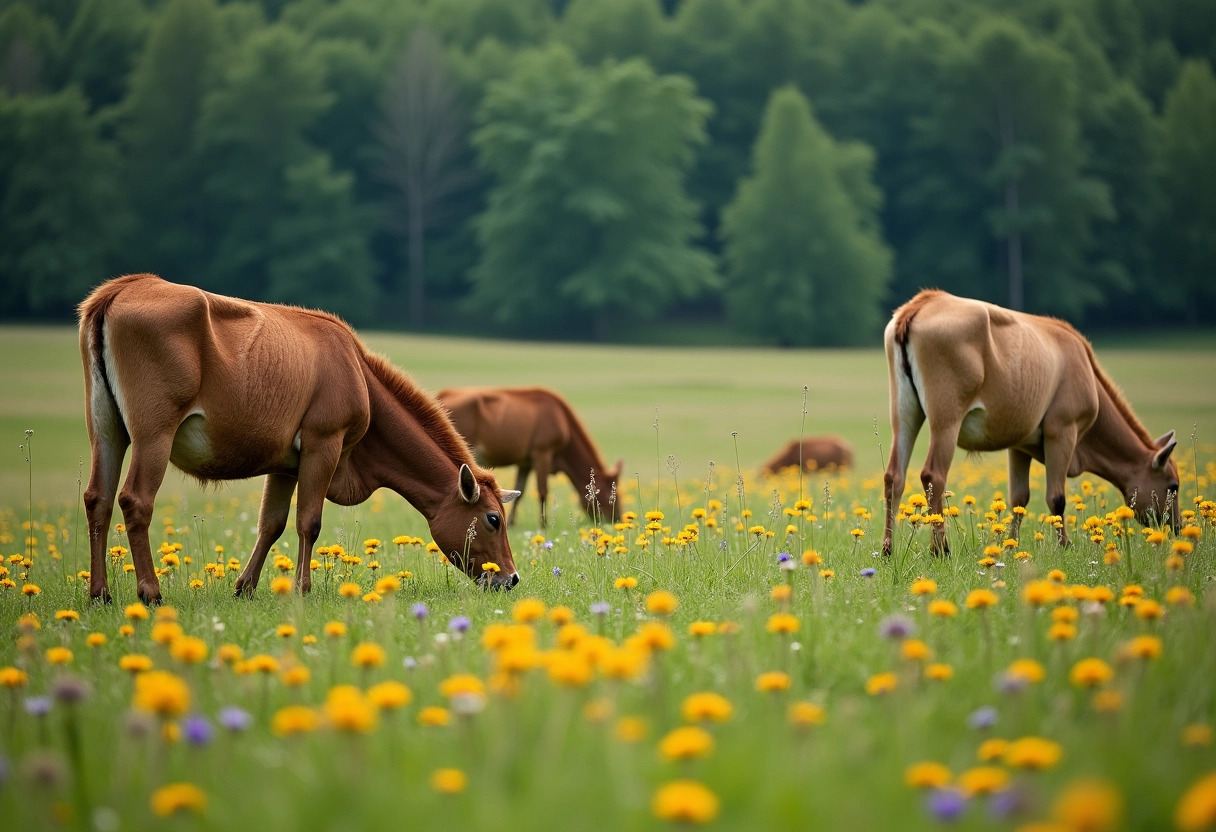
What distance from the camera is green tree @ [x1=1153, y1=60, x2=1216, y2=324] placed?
57594 millimetres

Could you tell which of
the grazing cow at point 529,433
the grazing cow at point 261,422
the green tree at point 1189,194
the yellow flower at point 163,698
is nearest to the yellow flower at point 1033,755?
the yellow flower at point 163,698

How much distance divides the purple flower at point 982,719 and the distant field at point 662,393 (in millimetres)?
9091

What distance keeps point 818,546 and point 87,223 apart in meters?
51.4

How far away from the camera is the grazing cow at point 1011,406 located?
727cm

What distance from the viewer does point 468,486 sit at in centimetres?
693

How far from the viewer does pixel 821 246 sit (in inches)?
2077

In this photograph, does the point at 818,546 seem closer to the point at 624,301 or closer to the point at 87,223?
the point at 624,301

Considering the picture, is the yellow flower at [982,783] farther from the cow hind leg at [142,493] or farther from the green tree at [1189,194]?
the green tree at [1189,194]

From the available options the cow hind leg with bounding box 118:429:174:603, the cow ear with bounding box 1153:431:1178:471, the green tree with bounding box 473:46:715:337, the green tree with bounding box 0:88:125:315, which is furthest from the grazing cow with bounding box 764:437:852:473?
the green tree with bounding box 0:88:125:315

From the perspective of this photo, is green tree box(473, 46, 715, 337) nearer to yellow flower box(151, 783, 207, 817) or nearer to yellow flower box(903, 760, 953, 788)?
yellow flower box(903, 760, 953, 788)

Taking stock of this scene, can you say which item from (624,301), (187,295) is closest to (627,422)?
(187,295)

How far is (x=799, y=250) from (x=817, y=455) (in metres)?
38.6

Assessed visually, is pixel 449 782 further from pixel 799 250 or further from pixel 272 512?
pixel 799 250

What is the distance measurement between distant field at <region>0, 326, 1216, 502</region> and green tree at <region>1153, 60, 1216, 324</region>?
15.3m
